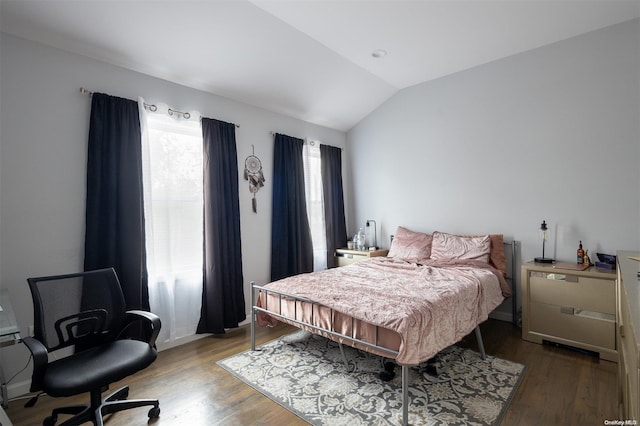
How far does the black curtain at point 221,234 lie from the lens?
10.3ft

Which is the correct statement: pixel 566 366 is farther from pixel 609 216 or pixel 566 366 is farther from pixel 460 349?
pixel 609 216

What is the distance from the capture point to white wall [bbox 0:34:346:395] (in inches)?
84.9

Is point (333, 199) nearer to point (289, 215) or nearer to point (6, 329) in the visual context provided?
point (289, 215)

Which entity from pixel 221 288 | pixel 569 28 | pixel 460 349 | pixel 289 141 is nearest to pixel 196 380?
pixel 221 288

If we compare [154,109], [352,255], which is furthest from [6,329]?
[352,255]

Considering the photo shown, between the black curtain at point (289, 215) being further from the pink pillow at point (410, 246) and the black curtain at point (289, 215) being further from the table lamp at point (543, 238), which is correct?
the table lamp at point (543, 238)

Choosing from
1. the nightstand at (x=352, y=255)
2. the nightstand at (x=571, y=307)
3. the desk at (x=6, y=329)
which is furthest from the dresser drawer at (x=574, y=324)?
the desk at (x=6, y=329)

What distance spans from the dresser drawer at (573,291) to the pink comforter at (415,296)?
12.4 inches

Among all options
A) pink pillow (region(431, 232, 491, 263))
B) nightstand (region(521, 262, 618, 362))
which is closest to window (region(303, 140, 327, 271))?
pink pillow (region(431, 232, 491, 263))

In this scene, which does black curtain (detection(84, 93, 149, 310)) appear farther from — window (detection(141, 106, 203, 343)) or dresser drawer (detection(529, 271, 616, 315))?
dresser drawer (detection(529, 271, 616, 315))

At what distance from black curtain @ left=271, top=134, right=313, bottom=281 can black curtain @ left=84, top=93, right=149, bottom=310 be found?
1.51 metres

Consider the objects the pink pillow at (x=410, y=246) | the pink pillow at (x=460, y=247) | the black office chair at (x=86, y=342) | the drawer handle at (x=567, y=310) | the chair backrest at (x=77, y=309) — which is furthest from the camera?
the pink pillow at (x=410, y=246)

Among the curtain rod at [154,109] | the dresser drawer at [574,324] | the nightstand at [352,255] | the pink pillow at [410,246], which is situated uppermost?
the curtain rod at [154,109]

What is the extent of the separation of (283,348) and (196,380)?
0.76 metres
